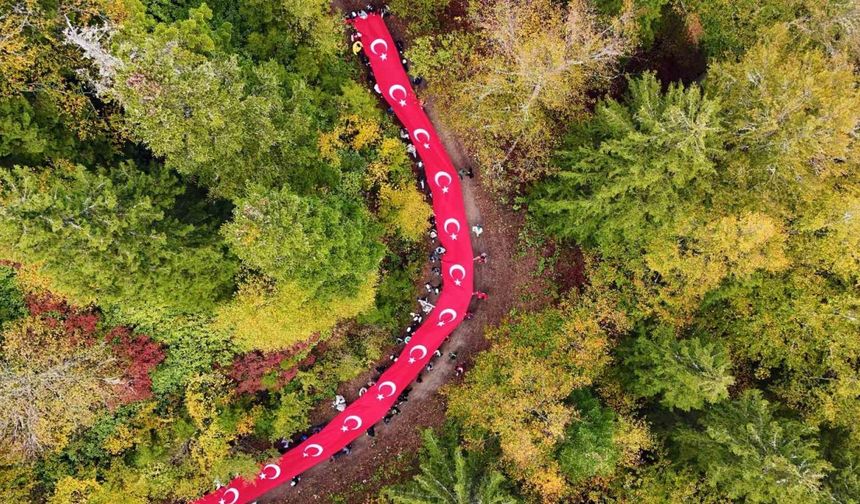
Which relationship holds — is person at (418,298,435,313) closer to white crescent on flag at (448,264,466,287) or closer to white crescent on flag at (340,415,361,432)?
white crescent on flag at (448,264,466,287)

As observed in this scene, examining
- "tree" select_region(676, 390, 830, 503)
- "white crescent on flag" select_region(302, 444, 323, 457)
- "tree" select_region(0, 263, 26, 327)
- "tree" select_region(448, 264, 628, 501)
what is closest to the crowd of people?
"white crescent on flag" select_region(302, 444, 323, 457)

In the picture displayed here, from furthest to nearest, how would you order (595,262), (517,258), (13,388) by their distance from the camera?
(517,258)
(595,262)
(13,388)

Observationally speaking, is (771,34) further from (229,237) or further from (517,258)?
(229,237)

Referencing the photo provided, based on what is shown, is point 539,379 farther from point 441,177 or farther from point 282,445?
point 282,445

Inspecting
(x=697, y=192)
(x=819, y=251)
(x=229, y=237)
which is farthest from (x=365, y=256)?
(x=819, y=251)

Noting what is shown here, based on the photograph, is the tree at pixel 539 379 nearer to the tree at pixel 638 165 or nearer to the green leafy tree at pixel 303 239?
the tree at pixel 638 165

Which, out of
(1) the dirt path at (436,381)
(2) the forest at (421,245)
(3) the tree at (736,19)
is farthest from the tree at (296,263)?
(3) the tree at (736,19)

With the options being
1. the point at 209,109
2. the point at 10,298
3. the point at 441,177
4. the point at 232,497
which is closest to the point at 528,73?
the point at 441,177
